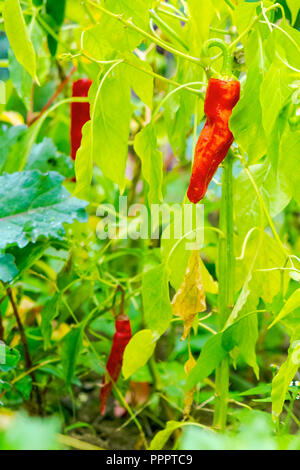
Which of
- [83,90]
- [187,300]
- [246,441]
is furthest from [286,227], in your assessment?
[246,441]

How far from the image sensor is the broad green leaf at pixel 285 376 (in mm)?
584

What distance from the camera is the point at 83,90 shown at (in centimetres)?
104

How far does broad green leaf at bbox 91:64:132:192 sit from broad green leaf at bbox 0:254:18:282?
0.25 m

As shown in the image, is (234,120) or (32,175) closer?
(234,120)

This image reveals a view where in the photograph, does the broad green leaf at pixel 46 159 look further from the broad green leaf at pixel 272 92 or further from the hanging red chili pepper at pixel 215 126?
the broad green leaf at pixel 272 92

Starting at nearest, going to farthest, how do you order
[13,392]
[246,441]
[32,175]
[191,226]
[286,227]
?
1. [246,441]
2. [191,226]
3. [32,175]
4. [13,392]
5. [286,227]

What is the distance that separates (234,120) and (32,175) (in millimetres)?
419

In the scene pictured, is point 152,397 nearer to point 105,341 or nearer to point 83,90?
point 105,341

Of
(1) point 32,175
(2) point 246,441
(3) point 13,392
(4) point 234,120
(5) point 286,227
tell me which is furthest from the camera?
(5) point 286,227

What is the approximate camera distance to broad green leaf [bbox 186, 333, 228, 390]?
77 cm

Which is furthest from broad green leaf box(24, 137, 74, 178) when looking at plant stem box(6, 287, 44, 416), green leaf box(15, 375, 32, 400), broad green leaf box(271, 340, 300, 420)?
broad green leaf box(271, 340, 300, 420)

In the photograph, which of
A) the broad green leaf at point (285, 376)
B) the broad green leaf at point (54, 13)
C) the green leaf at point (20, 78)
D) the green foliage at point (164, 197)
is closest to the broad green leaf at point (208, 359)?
the green foliage at point (164, 197)

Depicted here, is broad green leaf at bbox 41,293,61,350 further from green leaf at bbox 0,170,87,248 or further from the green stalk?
the green stalk

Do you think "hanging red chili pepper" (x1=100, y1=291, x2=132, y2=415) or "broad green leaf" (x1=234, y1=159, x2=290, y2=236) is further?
"hanging red chili pepper" (x1=100, y1=291, x2=132, y2=415)
